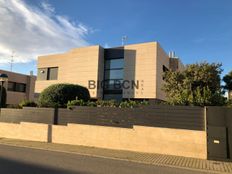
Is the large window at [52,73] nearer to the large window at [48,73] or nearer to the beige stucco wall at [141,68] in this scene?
the large window at [48,73]

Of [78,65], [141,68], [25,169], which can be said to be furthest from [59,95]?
[78,65]

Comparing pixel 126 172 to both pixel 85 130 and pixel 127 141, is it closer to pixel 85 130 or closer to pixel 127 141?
pixel 127 141

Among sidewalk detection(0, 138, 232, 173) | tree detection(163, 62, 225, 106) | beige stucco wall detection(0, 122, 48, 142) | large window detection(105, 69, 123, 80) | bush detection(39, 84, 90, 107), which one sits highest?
large window detection(105, 69, 123, 80)

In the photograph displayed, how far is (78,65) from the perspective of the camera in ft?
99.6

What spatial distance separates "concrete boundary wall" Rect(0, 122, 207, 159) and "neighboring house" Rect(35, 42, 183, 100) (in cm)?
1367

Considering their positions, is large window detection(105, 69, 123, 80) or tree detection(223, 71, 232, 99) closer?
tree detection(223, 71, 232, 99)

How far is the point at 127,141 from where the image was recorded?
12.0m

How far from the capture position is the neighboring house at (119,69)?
26.6 metres

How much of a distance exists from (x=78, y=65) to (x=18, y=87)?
16807mm

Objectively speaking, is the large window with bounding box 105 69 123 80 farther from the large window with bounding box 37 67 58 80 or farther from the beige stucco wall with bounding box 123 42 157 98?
the large window with bounding box 37 67 58 80

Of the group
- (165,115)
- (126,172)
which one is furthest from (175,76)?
(126,172)

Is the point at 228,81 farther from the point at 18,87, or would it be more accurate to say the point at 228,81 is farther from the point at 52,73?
the point at 18,87

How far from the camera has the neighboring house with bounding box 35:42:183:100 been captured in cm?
2655

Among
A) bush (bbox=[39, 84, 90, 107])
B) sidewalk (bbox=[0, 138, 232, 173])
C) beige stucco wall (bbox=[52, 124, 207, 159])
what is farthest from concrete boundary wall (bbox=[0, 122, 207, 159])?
bush (bbox=[39, 84, 90, 107])
